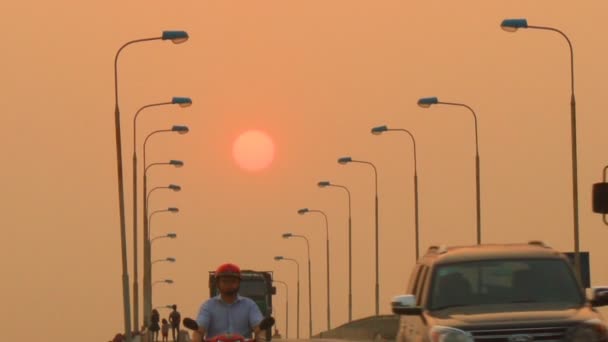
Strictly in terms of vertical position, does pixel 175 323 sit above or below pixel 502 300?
below

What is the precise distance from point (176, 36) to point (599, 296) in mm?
28265

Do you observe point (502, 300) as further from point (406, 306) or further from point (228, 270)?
point (228, 270)

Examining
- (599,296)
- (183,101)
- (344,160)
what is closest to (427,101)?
(183,101)

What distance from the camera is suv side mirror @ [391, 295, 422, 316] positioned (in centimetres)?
2417

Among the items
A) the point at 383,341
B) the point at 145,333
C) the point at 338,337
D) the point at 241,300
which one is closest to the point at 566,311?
the point at 241,300

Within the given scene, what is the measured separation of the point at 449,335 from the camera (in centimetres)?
2297

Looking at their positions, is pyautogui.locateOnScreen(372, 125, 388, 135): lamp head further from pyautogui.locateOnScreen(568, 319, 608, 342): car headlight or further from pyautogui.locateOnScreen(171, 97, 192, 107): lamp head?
pyautogui.locateOnScreen(568, 319, 608, 342): car headlight

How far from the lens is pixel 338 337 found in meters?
Answer: 102

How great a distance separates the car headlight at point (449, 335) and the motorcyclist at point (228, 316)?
2.30m

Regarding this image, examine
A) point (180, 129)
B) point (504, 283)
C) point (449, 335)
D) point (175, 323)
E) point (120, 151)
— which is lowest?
point (175, 323)

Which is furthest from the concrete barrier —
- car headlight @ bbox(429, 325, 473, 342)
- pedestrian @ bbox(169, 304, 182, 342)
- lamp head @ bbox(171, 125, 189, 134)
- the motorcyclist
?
the motorcyclist

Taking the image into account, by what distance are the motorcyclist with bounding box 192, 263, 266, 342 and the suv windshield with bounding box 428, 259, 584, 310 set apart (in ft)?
10.9

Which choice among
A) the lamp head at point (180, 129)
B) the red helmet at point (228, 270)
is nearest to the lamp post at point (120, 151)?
the lamp head at point (180, 129)

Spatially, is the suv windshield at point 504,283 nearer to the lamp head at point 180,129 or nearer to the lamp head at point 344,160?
the lamp head at point 180,129
